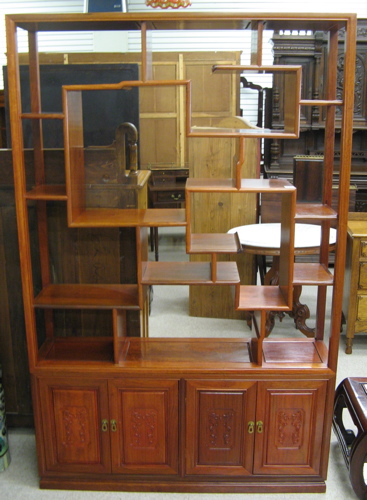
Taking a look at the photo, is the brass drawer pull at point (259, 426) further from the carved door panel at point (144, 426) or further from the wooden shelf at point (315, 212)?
the wooden shelf at point (315, 212)

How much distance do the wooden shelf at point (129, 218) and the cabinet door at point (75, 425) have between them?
2.46 feet

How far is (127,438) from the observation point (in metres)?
2.60

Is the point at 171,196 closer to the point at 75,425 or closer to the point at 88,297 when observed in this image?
the point at 88,297

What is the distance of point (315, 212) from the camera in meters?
2.40

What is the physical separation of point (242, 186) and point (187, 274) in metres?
0.48

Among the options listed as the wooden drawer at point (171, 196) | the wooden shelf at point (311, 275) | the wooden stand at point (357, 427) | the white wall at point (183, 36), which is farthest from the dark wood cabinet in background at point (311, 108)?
the wooden shelf at point (311, 275)

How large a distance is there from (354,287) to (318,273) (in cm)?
160

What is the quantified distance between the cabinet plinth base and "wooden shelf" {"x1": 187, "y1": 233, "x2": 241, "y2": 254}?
3.77ft

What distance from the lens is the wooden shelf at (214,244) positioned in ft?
7.92

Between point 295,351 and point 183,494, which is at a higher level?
point 295,351

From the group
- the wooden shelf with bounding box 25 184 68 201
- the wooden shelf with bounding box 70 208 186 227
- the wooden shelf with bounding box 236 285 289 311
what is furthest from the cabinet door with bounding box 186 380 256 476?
the wooden shelf with bounding box 25 184 68 201

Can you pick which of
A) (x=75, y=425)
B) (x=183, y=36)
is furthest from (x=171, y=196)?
(x=75, y=425)

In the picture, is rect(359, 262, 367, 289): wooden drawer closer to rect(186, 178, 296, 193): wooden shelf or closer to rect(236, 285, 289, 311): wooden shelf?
rect(236, 285, 289, 311): wooden shelf

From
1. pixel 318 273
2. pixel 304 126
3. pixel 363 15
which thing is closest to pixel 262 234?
pixel 318 273
